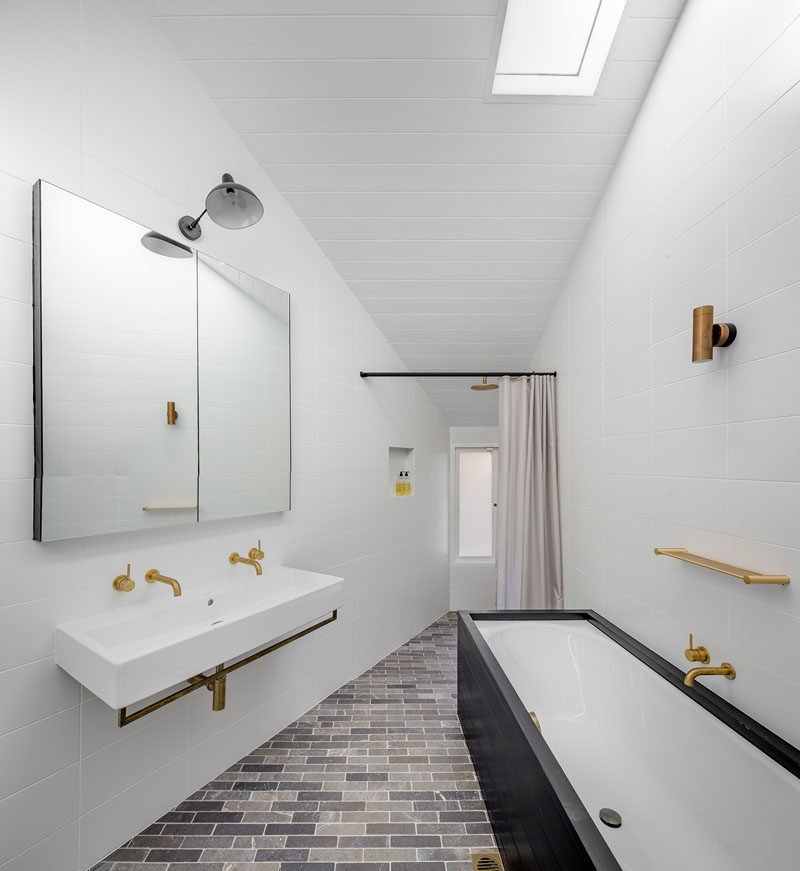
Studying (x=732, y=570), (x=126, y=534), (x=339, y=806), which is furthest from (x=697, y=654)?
(x=126, y=534)

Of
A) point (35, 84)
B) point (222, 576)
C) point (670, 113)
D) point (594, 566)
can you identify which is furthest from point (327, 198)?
point (594, 566)

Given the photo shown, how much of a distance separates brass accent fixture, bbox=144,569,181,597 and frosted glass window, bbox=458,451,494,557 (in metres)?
3.05

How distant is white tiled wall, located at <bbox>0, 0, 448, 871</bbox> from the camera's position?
1.41 m

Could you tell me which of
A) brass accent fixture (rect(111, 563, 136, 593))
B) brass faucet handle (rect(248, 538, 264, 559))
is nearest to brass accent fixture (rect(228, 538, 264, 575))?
brass faucet handle (rect(248, 538, 264, 559))

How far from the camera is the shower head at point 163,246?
178 centimetres

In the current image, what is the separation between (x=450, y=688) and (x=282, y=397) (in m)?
1.93

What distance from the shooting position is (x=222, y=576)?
2072 mm

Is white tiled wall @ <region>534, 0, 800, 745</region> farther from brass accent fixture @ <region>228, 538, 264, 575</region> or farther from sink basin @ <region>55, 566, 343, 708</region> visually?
brass accent fixture @ <region>228, 538, 264, 575</region>

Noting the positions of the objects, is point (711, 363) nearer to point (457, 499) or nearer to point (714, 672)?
point (714, 672)

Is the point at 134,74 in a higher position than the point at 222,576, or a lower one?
higher

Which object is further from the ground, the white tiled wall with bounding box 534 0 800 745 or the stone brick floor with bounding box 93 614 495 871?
the white tiled wall with bounding box 534 0 800 745

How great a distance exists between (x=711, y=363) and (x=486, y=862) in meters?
1.80

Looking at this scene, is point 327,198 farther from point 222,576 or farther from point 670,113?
point 222,576

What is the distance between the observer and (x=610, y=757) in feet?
6.42
